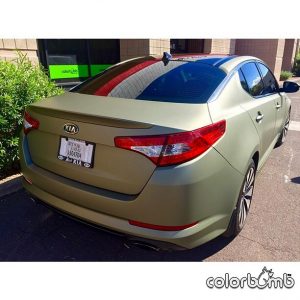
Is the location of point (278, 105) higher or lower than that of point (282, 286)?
higher

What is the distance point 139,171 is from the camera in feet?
5.73

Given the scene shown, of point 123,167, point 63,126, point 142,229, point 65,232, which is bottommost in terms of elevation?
point 65,232

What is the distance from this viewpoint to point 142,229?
180cm

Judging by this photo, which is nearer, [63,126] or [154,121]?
[154,121]

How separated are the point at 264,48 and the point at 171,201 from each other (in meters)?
18.3

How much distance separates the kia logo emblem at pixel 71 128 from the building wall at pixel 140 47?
6.20 m

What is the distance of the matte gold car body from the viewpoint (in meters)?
1.73

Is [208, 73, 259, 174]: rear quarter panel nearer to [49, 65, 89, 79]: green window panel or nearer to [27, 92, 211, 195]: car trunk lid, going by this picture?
[27, 92, 211, 195]: car trunk lid

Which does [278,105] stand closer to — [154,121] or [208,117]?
[208,117]

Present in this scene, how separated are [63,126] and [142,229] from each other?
2.96 ft

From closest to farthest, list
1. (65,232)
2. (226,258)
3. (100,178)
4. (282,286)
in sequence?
(100,178) → (282,286) → (226,258) → (65,232)

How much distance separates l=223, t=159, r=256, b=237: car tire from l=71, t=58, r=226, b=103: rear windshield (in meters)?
0.80

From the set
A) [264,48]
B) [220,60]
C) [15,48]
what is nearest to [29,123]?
[220,60]

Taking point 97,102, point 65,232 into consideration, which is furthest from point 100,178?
point 65,232
